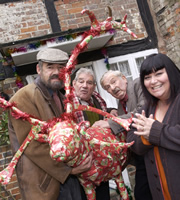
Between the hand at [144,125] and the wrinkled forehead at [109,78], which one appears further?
the wrinkled forehead at [109,78]

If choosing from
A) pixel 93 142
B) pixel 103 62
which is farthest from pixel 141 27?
pixel 93 142

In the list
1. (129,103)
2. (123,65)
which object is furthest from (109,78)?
(123,65)

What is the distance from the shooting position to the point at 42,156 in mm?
1938

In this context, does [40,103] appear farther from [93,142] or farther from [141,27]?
[141,27]

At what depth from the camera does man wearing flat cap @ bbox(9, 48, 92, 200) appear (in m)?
1.94

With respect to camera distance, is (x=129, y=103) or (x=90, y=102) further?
(x=90, y=102)

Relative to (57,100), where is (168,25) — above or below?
above

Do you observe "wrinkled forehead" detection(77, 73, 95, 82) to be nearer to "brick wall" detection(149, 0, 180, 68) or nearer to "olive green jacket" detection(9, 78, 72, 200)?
"olive green jacket" detection(9, 78, 72, 200)

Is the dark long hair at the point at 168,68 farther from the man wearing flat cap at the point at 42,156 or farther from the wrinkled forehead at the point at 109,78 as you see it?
the wrinkled forehead at the point at 109,78

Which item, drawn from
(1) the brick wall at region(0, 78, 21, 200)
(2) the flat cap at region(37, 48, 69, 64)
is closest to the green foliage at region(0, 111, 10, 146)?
(1) the brick wall at region(0, 78, 21, 200)

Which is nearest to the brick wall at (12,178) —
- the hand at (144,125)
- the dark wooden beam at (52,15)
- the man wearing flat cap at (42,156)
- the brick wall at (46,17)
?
the brick wall at (46,17)

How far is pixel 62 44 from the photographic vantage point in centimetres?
350

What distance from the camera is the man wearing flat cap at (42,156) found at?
1.94m

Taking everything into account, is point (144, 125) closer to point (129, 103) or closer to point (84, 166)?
point (84, 166)
